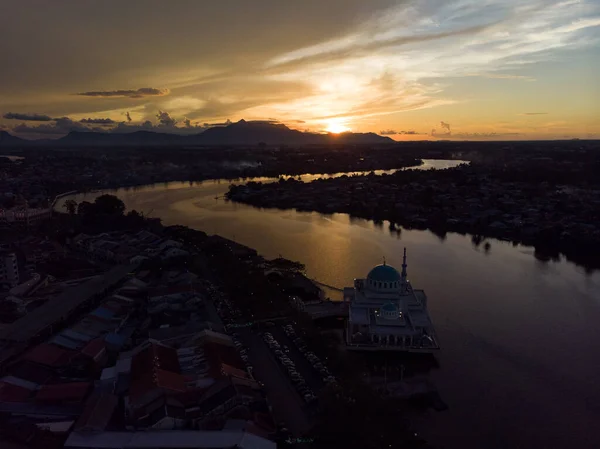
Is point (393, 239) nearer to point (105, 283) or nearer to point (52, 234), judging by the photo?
point (105, 283)

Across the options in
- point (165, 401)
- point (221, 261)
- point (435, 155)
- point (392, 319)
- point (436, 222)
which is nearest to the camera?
point (165, 401)

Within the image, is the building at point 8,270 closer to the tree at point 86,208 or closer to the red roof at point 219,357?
the red roof at point 219,357

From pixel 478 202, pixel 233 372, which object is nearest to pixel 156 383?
pixel 233 372

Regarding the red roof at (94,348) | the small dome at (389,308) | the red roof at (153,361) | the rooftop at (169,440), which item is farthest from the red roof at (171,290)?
the rooftop at (169,440)

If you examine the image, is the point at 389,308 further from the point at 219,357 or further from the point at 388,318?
the point at 219,357

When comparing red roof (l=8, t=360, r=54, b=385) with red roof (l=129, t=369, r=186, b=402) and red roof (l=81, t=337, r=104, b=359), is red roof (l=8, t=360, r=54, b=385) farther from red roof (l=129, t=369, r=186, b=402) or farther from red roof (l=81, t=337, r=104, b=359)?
red roof (l=129, t=369, r=186, b=402)

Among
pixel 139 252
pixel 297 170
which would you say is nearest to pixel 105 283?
pixel 139 252
